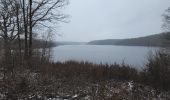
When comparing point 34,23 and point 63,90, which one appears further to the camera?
point 34,23

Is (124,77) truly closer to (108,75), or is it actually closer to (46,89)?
(108,75)

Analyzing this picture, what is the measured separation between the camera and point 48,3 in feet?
72.2

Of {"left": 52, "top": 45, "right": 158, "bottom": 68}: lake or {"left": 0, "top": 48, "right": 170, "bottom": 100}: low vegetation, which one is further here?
{"left": 52, "top": 45, "right": 158, "bottom": 68}: lake

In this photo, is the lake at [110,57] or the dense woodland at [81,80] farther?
the lake at [110,57]

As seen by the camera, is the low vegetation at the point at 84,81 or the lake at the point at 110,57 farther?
the lake at the point at 110,57

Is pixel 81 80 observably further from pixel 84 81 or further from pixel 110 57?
pixel 110 57

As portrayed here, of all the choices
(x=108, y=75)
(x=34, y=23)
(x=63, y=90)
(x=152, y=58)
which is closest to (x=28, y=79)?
(x=63, y=90)

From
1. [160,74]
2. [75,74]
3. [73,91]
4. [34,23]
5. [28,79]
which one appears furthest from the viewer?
[34,23]

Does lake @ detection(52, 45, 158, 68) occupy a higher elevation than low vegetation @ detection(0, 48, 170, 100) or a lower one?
lower

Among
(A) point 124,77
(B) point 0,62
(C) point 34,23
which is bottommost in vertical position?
(A) point 124,77

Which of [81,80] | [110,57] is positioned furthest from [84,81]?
[110,57]

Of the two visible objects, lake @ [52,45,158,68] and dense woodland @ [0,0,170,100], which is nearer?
dense woodland @ [0,0,170,100]

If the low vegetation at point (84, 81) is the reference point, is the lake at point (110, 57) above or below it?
below

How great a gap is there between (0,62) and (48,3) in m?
10.9
